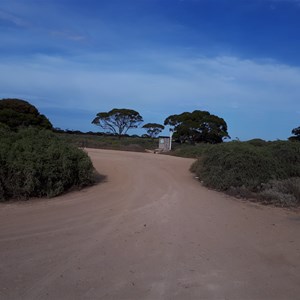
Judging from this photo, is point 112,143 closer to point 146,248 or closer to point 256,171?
point 256,171

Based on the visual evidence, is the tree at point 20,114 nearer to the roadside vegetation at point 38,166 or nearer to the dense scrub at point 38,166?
the roadside vegetation at point 38,166

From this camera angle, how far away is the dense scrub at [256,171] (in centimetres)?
1218

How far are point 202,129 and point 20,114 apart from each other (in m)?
21.0

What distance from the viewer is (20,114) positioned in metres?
24.7

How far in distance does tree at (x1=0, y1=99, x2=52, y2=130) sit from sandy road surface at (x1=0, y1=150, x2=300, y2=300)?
46.6 feet

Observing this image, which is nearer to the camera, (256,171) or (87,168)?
(87,168)

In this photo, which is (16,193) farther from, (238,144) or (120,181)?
(238,144)

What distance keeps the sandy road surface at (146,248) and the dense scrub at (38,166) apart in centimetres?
54

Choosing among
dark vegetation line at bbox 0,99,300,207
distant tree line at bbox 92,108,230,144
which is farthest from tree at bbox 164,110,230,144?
dark vegetation line at bbox 0,99,300,207

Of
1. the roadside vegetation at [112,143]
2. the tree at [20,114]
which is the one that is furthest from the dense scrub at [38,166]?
the tree at [20,114]

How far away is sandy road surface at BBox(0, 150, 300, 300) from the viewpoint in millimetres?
4867

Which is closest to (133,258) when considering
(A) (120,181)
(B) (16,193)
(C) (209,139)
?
(B) (16,193)

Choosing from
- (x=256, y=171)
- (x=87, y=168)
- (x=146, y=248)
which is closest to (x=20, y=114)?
(x=87, y=168)

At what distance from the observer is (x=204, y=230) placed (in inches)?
312
